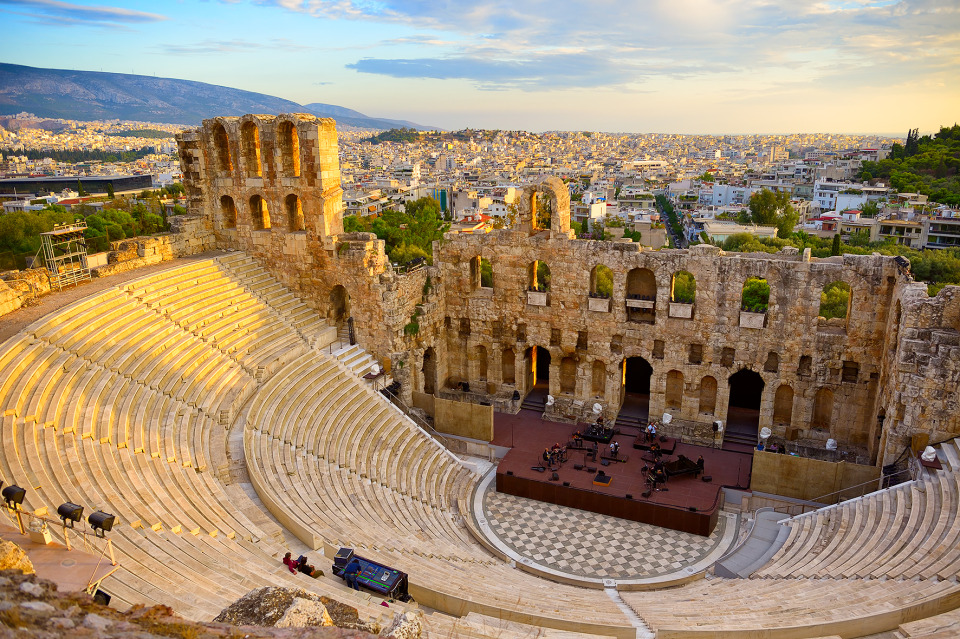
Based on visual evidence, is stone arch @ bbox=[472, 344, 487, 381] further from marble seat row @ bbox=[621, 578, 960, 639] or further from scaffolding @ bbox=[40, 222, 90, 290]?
scaffolding @ bbox=[40, 222, 90, 290]

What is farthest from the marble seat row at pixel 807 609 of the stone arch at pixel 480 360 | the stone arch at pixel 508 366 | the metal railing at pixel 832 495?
the stone arch at pixel 480 360

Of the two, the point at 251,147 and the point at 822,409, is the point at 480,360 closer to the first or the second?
the point at 251,147

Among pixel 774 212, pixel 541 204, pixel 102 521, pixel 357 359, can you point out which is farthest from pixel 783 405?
pixel 774 212

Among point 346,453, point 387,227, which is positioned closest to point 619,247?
point 346,453

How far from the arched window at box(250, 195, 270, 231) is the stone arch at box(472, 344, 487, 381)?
35.8 feet

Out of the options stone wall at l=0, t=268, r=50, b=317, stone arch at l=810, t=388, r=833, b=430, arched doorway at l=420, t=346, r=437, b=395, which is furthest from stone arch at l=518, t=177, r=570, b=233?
stone wall at l=0, t=268, r=50, b=317

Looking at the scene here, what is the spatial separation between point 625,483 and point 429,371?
10.8 meters

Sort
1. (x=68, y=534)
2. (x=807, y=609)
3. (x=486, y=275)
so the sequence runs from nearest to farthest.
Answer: (x=68, y=534) < (x=807, y=609) < (x=486, y=275)

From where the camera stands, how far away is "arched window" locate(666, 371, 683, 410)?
26.5 metres

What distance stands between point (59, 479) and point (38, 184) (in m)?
129

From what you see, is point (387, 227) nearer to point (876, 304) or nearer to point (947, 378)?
point (876, 304)

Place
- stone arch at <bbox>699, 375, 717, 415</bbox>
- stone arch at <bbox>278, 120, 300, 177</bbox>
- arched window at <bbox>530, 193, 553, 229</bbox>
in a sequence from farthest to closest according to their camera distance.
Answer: arched window at <bbox>530, 193, 553, 229</bbox> < stone arch at <bbox>278, 120, 300, 177</bbox> < stone arch at <bbox>699, 375, 717, 415</bbox>

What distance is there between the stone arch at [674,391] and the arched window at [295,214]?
1706 cm

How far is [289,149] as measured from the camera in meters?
27.0
